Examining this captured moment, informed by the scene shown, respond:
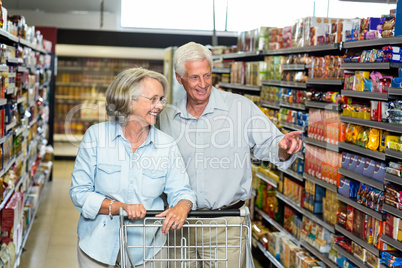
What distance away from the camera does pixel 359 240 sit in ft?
11.3

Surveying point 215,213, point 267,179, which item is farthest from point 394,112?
point 267,179

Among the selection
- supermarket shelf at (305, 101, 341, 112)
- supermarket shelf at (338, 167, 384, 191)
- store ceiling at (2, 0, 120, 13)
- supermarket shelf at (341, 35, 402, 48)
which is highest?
store ceiling at (2, 0, 120, 13)

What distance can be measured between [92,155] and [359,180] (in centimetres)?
175

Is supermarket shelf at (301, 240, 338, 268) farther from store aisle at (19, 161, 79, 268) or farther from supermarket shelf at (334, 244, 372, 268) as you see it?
store aisle at (19, 161, 79, 268)

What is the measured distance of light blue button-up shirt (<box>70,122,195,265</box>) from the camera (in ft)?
8.23

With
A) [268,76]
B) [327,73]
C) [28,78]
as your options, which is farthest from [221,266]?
[28,78]

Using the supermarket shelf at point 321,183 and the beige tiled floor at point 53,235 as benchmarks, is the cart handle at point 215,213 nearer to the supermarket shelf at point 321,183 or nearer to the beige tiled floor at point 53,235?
the supermarket shelf at point 321,183

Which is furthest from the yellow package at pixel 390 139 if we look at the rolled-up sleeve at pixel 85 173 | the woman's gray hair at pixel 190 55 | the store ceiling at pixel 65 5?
the store ceiling at pixel 65 5

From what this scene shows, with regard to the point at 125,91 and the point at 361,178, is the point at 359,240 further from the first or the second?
the point at 125,91

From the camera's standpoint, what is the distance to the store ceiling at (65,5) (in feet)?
39.0

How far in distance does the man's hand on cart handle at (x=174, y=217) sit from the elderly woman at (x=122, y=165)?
0.21 ft

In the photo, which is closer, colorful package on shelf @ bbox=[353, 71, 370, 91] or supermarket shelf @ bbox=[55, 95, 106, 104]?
colorful package on shelf @ bbox=[353, 71, 370, 91]

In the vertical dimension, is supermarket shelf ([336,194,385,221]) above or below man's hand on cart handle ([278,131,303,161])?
below

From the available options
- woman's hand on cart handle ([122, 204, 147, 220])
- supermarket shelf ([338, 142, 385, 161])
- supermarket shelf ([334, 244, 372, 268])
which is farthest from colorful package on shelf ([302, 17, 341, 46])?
woman's hand on cart handle ([122, 204, 147, 220])
